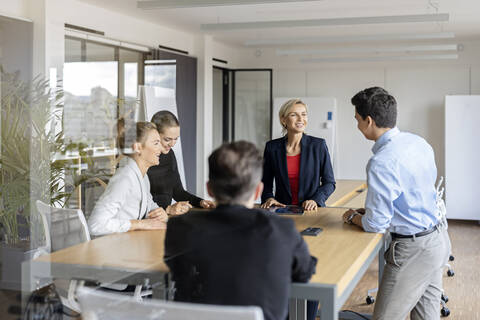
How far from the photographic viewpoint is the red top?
3.91 m

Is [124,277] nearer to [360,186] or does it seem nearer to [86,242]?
[86,242]

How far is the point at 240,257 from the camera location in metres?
1.79

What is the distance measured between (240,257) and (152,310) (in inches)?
11.7

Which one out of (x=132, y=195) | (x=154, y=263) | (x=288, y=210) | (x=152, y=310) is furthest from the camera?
(x=288, y=210)

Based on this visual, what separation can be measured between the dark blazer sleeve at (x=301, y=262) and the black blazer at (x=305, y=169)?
1.87m

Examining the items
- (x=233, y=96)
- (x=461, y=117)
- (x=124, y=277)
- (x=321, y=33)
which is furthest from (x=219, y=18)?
(x=124, y=277)

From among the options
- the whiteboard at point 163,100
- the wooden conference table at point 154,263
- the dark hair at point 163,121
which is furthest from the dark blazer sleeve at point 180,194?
the whiteboard at point 163,100

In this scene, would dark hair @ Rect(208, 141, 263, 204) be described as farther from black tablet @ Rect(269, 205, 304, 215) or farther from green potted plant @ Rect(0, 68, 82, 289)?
black tablet @ Rect(269, 205, 304, 215)

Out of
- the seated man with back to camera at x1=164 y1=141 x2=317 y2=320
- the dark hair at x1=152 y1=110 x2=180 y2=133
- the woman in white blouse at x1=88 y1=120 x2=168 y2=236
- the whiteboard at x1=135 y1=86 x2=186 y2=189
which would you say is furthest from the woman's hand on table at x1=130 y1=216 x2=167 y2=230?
the whiteboard at x1=135 y1=86 x2=186 y2=189

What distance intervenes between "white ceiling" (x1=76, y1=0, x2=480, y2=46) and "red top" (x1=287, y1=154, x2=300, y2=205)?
3186 mm

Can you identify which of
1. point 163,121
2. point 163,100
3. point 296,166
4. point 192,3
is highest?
point 192,3

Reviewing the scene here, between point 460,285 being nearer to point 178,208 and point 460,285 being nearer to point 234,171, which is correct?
point 178,208

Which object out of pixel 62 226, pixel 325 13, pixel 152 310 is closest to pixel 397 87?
pixel 325 13

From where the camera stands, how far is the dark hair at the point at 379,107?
9.18ft
